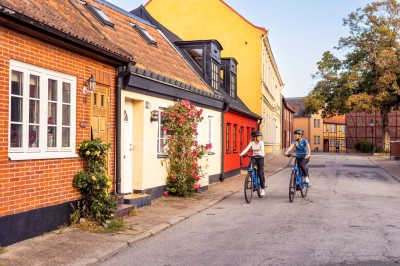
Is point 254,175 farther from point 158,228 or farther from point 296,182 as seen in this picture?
point 158,228

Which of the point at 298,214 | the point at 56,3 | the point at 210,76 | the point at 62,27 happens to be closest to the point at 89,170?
the point at 62,27

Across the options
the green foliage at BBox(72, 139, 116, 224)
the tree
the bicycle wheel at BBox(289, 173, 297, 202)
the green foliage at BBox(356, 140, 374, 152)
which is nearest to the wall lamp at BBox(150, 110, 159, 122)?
the green foliage at BBox(72, 139, 116, 224)

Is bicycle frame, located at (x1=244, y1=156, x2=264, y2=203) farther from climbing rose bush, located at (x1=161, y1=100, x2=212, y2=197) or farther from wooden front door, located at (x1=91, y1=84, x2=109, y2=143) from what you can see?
wooden front door, located at (x1=91, y1=84, x2=109, y2=143)

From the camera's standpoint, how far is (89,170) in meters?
8.78

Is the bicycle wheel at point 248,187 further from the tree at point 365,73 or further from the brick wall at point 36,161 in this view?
the tree at point 365,73

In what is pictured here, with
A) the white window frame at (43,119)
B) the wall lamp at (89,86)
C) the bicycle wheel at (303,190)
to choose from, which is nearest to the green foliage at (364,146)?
the bicycle wheel at (303,190)

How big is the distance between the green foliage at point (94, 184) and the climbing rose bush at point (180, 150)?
13.7ft

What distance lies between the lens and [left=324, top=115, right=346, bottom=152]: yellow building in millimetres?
86562

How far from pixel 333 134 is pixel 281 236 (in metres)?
82.8

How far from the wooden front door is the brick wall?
301 mm

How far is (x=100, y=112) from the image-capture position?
31.1 feet

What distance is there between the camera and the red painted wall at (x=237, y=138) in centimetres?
2025

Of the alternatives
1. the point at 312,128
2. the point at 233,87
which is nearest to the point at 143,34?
the point at 233,87

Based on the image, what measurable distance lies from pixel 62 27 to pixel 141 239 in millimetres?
3499
